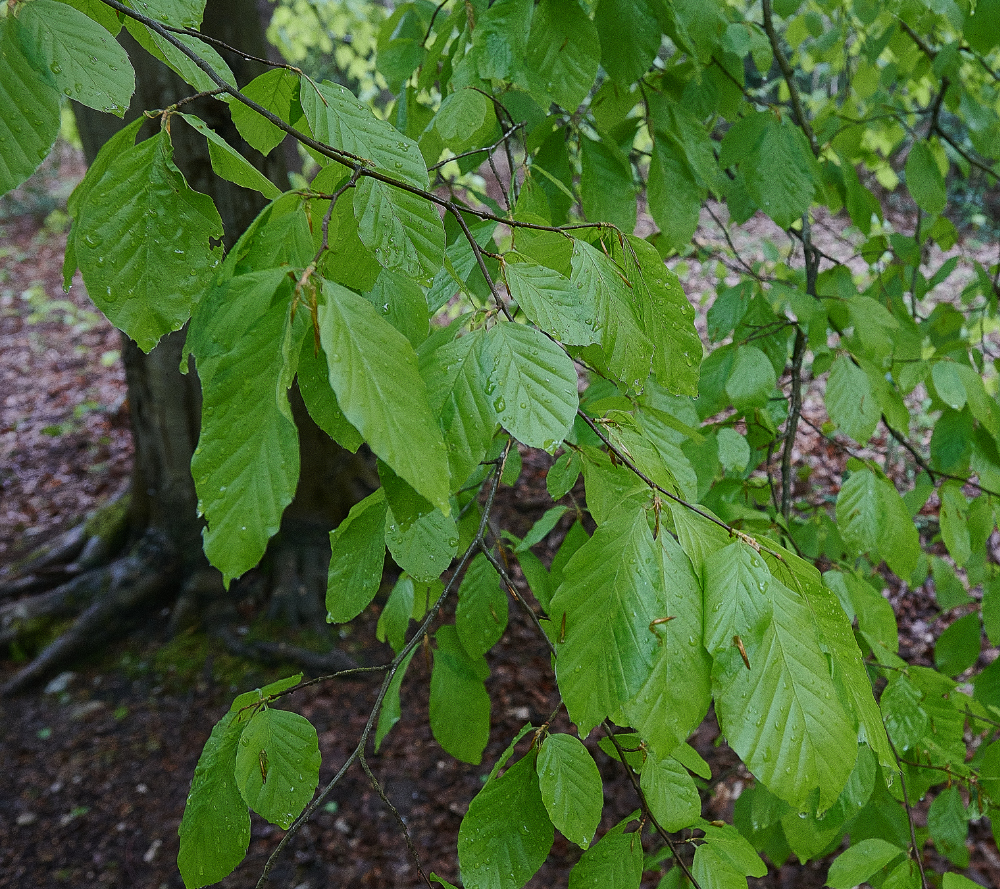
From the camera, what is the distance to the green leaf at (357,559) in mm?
925

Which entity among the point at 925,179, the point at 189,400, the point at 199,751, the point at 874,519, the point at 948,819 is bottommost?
the point at 199,751

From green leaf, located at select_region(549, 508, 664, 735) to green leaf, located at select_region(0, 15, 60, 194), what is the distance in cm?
56

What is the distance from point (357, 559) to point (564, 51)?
33.5 inches

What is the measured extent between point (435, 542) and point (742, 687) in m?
0.43

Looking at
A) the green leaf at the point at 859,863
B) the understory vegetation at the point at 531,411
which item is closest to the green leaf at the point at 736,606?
the understory vegetation at the point at 531,411

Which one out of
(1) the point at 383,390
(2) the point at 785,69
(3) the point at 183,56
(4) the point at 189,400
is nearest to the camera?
(1) the point at 383,390

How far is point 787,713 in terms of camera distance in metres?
0.57

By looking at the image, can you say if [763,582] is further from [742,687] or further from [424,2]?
[424,2]

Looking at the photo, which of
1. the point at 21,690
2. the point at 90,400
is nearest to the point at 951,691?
the point at 21,690

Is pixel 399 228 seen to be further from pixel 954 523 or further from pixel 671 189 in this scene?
pixel 954 523

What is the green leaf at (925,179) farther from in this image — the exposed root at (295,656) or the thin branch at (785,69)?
the exposed root at (295,656)

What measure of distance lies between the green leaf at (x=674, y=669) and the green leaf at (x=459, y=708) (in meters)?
0.55

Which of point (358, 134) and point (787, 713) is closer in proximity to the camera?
point (787, 713)

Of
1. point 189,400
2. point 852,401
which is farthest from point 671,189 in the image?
point 189,400
